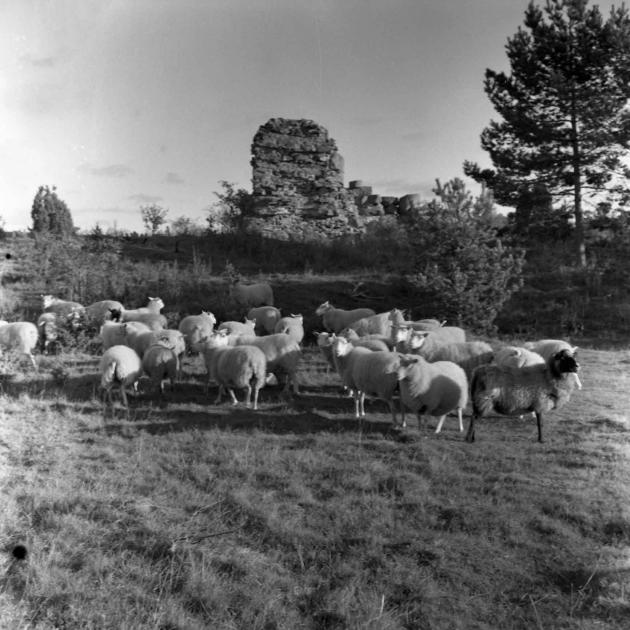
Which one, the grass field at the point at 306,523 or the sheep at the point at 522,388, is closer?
the grass field at the point at 306,523

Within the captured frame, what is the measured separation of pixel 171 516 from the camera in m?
5.81

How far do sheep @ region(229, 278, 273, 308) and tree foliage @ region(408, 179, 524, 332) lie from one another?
5.25 metres

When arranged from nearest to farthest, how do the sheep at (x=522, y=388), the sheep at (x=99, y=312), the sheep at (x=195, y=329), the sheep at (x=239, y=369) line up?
the sheep at (x=522, y=388)
the sheep at (x=239, y=369)
the sheep at (x=195, y=329)
the sheep at (x=99, y=312)

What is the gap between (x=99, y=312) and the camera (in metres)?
15.5

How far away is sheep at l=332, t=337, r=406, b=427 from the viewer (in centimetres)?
915

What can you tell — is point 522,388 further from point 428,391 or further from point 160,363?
point 160,363

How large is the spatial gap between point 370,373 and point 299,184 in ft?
73.4

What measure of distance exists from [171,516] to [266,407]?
4.17 metres

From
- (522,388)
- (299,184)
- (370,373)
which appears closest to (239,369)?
(370,373)

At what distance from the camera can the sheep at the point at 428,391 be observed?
8.59 meters

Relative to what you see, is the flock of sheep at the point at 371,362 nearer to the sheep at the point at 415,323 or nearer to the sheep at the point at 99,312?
the sheep at the point at 415,323

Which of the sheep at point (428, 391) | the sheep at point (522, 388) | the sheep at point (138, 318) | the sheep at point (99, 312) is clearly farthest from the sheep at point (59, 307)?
the sheep at point (522, 388)

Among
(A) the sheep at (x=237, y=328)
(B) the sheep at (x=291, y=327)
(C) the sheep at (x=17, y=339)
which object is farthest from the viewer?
(B) the sheep at (x=291, y=327)

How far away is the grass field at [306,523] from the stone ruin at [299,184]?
21.5 metres
